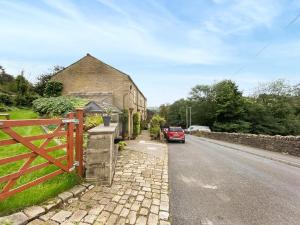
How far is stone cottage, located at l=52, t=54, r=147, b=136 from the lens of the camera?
23531 mm

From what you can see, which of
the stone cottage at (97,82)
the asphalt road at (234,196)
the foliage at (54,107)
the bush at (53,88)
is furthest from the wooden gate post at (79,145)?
the bush at (53,88)

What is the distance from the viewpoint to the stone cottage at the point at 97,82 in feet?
77.2

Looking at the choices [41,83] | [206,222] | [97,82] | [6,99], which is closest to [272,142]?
[206,222]

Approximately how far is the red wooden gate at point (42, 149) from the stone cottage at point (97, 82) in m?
17.5

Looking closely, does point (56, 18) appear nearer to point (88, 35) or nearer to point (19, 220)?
point (88, 35)

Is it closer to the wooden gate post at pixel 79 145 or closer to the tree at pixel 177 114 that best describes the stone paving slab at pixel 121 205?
the wooden gate post at pixel 79 145

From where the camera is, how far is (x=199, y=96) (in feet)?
216

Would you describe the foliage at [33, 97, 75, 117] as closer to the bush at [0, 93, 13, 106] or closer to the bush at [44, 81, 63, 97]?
the bush at [44, 81, 63, 97]

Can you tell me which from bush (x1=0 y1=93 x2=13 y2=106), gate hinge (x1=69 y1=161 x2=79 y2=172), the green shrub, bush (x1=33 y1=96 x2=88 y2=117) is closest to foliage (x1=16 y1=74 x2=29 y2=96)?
the green shrub

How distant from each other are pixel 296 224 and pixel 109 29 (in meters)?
10.9

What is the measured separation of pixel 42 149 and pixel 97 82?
66.8 feet

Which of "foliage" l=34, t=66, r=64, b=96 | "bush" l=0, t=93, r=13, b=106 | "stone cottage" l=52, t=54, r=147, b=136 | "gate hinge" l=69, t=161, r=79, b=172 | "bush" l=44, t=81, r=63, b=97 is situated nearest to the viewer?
"gate hinge" l=69, t=161, r=79, b=172

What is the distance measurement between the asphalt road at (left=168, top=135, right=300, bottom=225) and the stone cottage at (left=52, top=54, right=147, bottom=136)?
625 inches

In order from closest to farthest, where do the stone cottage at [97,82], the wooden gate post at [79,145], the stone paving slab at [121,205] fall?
the stone paving slab at [121,205] < the wooden gate post at [79,145] < the stone cottage at [97,82]
